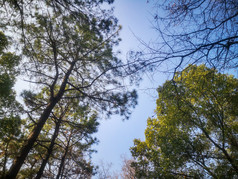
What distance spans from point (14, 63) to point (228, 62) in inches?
278

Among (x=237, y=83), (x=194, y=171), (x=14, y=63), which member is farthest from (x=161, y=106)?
(x=14, y=63)

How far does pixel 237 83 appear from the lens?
569cm

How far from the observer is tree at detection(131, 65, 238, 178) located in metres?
5.25

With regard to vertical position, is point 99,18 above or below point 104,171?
above

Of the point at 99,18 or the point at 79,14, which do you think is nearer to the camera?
the point at 79,14

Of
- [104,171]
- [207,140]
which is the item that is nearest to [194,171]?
[207,140]

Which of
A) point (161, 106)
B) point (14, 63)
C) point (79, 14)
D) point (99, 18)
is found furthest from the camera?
point (161, 106)

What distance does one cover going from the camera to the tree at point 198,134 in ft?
17.2

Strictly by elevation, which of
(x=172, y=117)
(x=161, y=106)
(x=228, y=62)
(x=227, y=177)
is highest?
(x=161, y=106)

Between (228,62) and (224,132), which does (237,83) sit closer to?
(224,132)

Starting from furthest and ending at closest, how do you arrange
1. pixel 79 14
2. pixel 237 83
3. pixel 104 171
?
pixel 104 171 → pixel 237 83 → pixel 79 14

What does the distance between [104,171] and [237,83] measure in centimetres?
1602

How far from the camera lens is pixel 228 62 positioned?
202 cm

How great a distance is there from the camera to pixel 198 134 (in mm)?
5820
